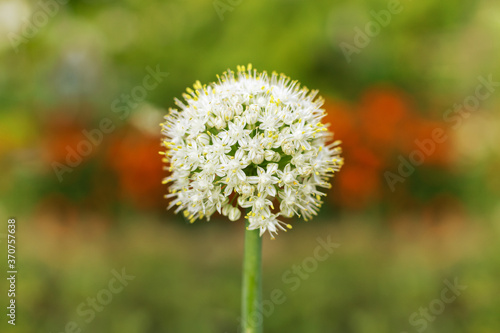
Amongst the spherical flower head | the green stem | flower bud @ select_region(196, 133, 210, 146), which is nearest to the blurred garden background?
the green stem

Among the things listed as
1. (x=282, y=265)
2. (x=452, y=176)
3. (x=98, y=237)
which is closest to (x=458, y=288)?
(x=282, y=265)

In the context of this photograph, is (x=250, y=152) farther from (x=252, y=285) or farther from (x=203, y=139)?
(x=252, y=285)

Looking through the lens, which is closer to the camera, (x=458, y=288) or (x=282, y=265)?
(x=458, y=288)

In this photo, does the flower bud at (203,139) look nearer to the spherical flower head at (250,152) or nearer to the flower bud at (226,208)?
the spherical flower head at (250,152)

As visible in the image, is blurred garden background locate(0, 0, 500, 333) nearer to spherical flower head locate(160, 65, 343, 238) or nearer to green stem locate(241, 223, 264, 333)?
green stem locate(241, 223, 264, 333)

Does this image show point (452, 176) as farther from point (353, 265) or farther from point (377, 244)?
point (353, 265)

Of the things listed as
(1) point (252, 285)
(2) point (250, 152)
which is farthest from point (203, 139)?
(1) point (252, 285)
